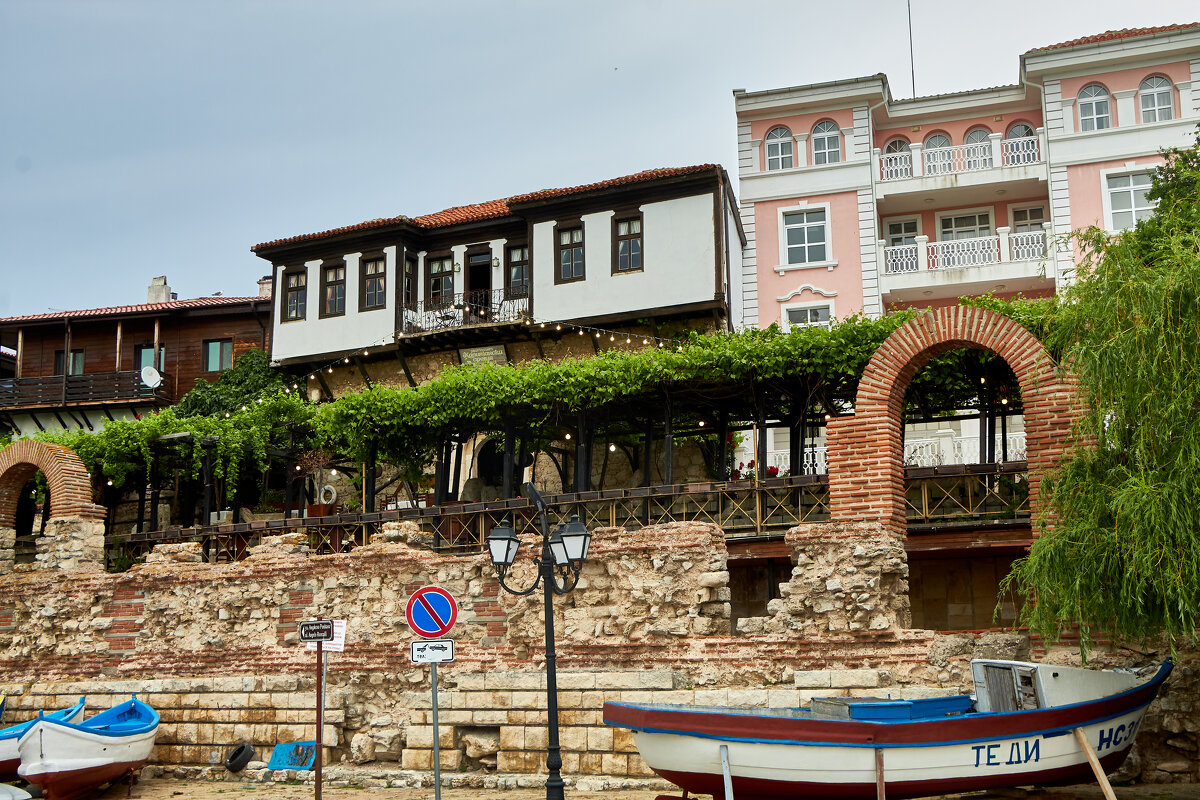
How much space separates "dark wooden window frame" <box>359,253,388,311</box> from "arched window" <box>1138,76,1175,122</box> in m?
19.5

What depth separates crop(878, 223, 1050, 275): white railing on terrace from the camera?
27109mm

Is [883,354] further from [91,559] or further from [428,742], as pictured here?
[91,559]

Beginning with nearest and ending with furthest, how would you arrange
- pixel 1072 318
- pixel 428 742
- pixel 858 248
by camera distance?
pixel 1072 318 → pixel 428 742 → pixel 858 248

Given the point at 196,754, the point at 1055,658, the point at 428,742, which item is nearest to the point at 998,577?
the point at 1055,658

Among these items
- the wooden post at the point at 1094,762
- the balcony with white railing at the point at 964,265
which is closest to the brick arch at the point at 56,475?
the wooden post at the point at 1094,762

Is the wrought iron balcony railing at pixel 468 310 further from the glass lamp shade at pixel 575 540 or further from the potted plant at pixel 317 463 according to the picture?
the glass lamp shade at pixel 575 540

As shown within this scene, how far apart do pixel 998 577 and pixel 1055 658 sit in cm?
545

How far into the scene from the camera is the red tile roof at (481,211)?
27.3 meters

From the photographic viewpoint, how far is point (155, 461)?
85.7 feet

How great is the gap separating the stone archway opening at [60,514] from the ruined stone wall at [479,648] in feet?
2.82

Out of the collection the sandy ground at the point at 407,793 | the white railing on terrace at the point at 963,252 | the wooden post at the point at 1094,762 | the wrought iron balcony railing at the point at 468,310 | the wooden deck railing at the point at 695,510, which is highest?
the white railing on terrace at the point at 963,252

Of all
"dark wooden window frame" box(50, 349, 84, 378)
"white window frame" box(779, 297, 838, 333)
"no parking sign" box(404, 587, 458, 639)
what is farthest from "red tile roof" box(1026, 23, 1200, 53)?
"dark wooden window frame" box(50, 349, 84, 378)

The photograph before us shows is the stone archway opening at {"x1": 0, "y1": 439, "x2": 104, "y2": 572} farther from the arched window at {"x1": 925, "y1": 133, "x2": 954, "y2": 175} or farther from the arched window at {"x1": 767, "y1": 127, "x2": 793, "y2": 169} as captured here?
the arched window at {"x1": 925, "y1": 133, "x2": 954, "y2": 175}

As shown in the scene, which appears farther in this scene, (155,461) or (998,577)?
(155,461)
